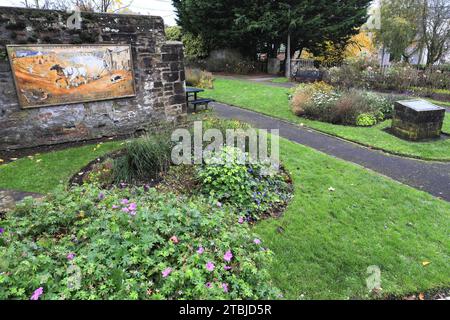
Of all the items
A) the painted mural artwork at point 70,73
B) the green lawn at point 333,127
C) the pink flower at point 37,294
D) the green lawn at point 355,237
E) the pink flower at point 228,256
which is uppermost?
the painted mural artwork at point 70,73

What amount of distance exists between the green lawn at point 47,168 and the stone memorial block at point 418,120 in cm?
807

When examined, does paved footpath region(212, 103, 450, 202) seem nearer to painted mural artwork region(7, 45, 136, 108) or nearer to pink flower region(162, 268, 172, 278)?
painted mural artwork region(7, 45, 136, 108)

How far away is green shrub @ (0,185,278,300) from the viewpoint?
2240mm

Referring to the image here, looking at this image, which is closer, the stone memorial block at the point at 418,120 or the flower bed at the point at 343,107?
the stone memorial block at the point at 418,120

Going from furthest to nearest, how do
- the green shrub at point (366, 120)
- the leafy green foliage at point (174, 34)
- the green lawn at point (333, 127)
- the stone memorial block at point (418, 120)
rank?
the leafy green foliage at point (174, 34) < the green shrub at point (366, 120) < the stone memorial block at point (418, 120) < the green lawn at point (333, 127)

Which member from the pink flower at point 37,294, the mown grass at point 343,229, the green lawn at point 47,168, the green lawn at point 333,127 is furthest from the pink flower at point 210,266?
the green lawn at point 333,127

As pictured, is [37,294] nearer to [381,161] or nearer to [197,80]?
[381,161]

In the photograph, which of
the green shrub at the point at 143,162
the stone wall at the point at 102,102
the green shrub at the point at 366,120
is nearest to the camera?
the green shrub at the point at 143,162

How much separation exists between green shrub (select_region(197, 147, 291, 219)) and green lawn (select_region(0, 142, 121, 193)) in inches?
106

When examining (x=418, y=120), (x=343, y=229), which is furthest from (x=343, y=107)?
(x=343, y=229)

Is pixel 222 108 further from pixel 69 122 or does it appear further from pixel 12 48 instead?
pixel 12 48

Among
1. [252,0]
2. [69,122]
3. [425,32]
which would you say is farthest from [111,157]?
[425,32]

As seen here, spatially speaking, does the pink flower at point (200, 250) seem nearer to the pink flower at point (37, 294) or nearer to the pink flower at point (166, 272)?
the pink flower at point (166, 272)

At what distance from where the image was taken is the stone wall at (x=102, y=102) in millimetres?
6734
